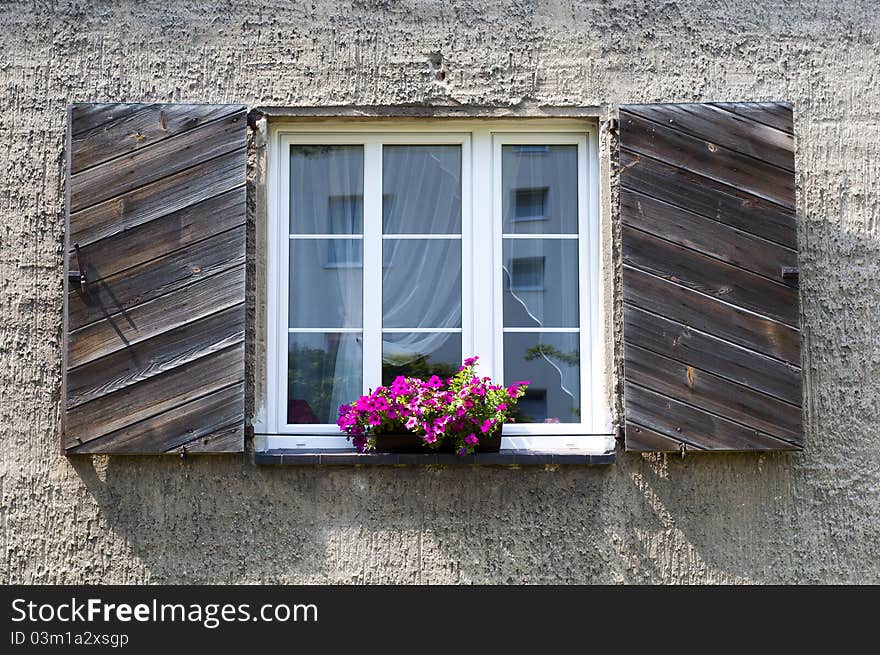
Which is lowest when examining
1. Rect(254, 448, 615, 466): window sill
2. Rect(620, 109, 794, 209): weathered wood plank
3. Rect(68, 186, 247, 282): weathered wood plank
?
Rect(254, 448, 615, 466): window sill

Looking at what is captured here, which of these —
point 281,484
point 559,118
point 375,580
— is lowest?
point 375,580

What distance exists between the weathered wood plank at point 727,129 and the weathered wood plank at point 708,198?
0.57 feet

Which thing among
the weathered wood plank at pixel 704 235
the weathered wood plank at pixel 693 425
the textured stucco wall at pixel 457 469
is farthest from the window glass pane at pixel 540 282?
the textured stucco wall at pixel 457 469

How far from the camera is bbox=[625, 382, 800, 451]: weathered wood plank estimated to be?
3785mm

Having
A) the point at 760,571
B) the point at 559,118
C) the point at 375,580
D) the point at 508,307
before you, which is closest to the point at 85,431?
the point at 375,580

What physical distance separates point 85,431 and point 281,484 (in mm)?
823

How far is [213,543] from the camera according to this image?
3.85 meters

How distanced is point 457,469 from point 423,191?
4.07 feet

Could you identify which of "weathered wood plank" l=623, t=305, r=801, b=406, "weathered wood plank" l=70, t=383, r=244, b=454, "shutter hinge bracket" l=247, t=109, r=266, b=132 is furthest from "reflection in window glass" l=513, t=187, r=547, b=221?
"weathered wood plank" l=70, t=383, r=244, b=454

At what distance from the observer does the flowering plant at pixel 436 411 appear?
3734 millimetres

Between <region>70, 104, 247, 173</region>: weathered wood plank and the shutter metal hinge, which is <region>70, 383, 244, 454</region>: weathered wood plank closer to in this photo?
the shutter metal hinge

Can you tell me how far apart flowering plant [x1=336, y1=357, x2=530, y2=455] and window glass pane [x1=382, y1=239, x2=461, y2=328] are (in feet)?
1.11

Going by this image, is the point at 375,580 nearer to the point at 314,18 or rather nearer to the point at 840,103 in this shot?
the point at 314,18

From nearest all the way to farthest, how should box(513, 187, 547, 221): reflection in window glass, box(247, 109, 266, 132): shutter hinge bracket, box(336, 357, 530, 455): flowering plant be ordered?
box(336, 357, 530, 455): flowering plant
box(247, 109, 266, 132): shutter hinge bracket
box(513, 187, 547, 221): reflection in window glass
